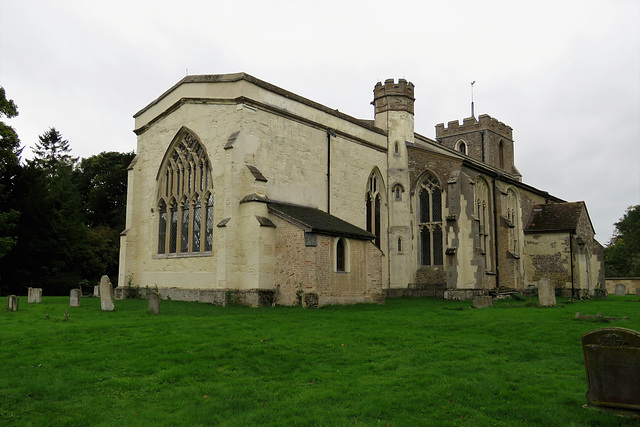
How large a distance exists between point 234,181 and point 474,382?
14383 millimetres

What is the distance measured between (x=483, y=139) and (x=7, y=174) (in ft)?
127

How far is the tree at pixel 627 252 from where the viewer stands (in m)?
62.3

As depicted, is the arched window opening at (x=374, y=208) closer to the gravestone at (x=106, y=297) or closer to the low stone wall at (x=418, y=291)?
the low stone wall at (x=418, y=291)

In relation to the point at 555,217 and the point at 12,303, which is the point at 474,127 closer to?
the point at 555,217

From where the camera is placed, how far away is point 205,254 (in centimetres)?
2155

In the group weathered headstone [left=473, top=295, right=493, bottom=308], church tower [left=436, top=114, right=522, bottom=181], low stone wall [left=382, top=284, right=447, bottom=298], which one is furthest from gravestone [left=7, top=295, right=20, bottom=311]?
church tower [left=436, top=114, right=522, bottom=181]

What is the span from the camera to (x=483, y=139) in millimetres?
46562

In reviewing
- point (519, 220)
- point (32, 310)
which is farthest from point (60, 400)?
point (519, 220)

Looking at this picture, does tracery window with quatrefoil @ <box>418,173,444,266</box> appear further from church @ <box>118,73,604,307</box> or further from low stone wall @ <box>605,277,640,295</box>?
low stone wall @ <box>605,277,640,295</box>

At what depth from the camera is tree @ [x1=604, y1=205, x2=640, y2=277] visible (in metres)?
62.3

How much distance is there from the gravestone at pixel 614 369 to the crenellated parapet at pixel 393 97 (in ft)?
80.1

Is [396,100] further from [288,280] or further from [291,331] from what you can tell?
[291,331]

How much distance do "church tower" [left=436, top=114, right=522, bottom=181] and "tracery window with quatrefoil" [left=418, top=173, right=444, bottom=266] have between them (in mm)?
18807

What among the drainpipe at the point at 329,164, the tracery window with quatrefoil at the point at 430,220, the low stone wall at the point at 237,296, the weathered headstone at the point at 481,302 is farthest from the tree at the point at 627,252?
the low stone wall at the point at 237,296
